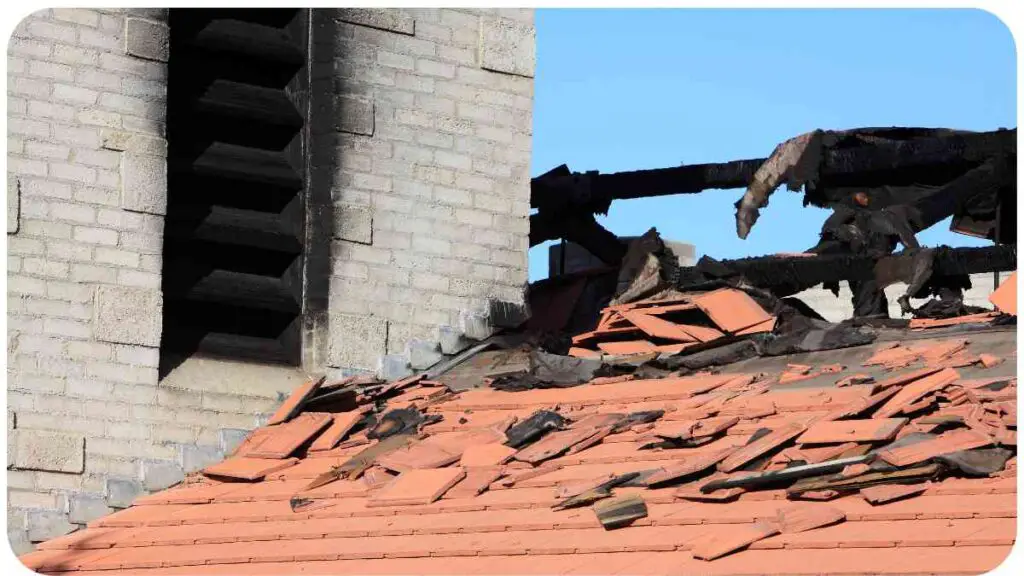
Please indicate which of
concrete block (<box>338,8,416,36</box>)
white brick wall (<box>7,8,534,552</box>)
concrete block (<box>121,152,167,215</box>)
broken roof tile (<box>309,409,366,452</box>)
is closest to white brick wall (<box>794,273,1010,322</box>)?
white brick wall (<box>7,8,534,552</box>)

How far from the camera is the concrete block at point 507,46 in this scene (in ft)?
46.9

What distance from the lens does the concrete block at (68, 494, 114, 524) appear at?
12.3 metres

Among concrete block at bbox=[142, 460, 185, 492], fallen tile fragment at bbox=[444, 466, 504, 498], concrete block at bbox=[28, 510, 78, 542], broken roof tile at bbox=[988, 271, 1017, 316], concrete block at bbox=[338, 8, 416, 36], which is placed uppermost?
concrete block at bbox=[338, 8, 416, 36]

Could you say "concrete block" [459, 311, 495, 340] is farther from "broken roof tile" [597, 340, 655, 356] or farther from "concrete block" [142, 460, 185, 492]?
"concrete block" [142, 460, 185, 492]

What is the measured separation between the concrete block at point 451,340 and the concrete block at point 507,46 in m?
2.26

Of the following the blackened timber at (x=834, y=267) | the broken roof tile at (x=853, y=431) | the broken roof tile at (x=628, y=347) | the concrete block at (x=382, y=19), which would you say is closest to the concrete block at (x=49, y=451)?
the concrete block at (x=382, y=19)

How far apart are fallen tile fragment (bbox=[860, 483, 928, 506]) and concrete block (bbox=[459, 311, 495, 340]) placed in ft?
19.6

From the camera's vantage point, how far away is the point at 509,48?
14375 mm

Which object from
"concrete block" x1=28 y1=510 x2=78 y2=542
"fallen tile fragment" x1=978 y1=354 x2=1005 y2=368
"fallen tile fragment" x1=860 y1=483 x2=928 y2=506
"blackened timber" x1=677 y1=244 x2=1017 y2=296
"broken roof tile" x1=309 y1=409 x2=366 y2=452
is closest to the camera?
"fallen tile fragment" x1=860 y1=483 x2=928 y2=506

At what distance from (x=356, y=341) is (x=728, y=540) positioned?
19.8ft

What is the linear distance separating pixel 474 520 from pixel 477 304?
4778 millimetres

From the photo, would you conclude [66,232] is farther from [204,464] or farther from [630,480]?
[630,480]

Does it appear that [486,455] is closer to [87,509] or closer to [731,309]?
[87,509]

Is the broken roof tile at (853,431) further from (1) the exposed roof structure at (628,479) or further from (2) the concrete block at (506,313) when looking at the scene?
(2) the concrete block at (506,313)
